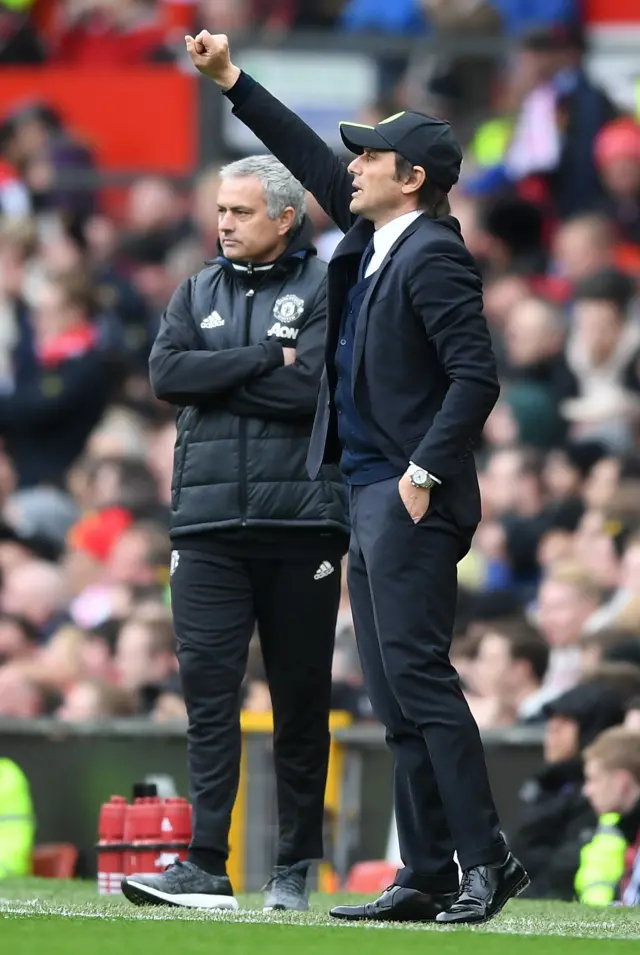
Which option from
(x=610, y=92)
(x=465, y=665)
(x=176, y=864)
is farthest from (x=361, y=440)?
(x=610, y=92)

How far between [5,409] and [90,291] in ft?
3.33

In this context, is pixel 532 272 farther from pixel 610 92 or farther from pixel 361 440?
pixel 361 440

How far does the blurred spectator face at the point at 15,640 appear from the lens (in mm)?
12859

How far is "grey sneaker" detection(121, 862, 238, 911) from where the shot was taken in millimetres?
7180

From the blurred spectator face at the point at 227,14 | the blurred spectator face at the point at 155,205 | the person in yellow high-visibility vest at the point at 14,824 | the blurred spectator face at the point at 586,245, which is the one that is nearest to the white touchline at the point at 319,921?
the person in yellow high-visibility vest at the point at 14,824

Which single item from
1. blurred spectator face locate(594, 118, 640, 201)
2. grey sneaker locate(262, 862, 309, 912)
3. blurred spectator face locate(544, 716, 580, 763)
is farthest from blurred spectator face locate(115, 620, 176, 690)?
grey sneaker locate(262, 862, 309, 912)

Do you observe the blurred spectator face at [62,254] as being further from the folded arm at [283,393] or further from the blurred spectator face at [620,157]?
the folded arm at [283,393]

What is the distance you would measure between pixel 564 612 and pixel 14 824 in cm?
248

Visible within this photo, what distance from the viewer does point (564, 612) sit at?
1088cm

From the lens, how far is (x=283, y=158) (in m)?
7.46

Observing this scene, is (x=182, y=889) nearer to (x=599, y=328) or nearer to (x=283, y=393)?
(x=283, y=393)

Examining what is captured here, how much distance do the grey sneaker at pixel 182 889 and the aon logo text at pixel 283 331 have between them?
157 cm

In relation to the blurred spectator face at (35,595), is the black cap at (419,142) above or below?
above

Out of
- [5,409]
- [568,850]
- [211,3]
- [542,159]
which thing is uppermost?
[211,3]
